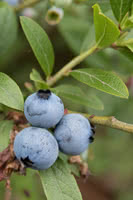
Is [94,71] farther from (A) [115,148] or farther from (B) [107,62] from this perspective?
(A) [115,148]

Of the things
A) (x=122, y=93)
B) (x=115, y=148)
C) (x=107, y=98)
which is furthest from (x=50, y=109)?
(x=115, y=148)

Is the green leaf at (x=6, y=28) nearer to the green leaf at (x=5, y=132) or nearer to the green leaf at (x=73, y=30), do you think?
the green leaf at (x=5, y=132)

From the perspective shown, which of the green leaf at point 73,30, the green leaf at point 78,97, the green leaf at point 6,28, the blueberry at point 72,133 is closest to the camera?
the blueberry at point 72,133

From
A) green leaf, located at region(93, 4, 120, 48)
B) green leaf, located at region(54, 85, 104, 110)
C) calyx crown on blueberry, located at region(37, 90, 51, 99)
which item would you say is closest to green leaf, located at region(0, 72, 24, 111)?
calyx crown on blueberry, located at region(37, 90, 51, 99)

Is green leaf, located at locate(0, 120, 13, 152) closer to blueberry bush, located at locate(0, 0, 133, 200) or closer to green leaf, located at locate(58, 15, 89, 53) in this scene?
blueberry bush, located at locate(0, 0, 133, 200)

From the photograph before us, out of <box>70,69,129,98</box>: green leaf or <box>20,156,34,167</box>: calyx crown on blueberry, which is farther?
<box>70,69,129,98</box>: green leaf

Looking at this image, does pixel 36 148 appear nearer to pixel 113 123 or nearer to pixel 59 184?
pixel 59 184

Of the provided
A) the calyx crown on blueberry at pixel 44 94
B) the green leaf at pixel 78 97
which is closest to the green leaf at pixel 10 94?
the calyx crown on blueberry at pixel 44 94
